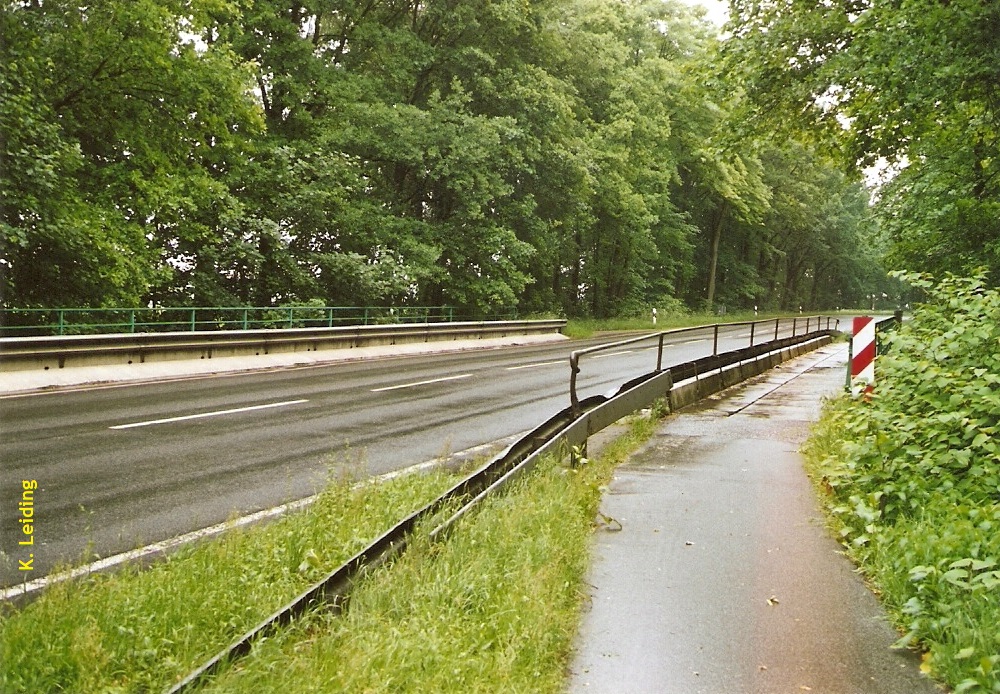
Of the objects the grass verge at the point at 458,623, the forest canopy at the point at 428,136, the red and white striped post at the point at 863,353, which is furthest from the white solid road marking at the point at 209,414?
the red and white striped post at the point at 863,353

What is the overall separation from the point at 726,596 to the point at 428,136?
22.0m

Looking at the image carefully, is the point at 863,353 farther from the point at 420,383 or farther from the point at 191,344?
the point at 191,344

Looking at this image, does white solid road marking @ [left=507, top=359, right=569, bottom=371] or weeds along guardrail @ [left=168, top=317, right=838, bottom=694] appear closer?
weeds along guardrail @ [left=168, top=317, right=838, bottom=694]

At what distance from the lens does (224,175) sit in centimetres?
2192

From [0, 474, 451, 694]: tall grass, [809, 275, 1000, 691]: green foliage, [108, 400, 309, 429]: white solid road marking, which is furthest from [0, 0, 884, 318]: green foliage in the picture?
[0, 474, 451, 694]: tall grass

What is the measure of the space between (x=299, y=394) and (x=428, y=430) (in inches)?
143

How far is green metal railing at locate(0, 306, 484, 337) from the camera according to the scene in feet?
51.4

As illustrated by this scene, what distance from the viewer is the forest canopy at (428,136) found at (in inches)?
552

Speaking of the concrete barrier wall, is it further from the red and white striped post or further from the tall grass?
the red and white striped post

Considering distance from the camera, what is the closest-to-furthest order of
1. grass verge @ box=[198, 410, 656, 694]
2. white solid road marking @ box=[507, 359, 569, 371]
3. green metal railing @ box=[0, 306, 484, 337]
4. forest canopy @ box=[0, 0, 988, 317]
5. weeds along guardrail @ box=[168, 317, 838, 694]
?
grass verge @ box=[198, 410, 656, 694] < weeds along guardrail @ box=[168, 317, 838, 694] < forest canopy @ box=[0, 0, 988, 317] < green metal railing @ box=[0, 306, 484, 337] < white solid road marking @ box=[507, 359, 569, 371]

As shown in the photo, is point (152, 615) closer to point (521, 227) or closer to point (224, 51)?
point (224, 51)

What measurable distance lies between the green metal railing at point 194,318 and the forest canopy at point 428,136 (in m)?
0.47

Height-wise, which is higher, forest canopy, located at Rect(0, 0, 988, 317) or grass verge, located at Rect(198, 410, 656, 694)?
forest canopy, located at Rect(0, 0, 988, 317)

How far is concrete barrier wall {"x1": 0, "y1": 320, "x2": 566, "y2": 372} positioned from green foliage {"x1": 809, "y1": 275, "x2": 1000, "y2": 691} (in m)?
12.3
